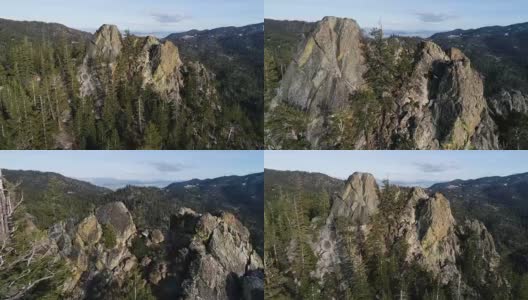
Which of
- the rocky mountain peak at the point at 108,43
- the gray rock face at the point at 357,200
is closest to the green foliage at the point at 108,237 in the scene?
the rocky mountain peak at the point at 108,43

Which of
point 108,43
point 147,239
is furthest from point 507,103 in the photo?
point 108,43

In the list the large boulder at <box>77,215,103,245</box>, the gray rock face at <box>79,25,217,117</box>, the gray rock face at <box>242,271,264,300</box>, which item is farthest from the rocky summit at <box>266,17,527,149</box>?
the large boulder at <box>77,215,103,245</box>

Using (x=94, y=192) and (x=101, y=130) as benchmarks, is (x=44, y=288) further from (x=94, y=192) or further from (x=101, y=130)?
(x=101, y=130)

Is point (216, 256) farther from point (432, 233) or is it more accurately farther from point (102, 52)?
point (102, 52)

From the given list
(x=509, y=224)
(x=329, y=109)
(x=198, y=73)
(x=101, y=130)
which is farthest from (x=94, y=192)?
(x=509, y=224)

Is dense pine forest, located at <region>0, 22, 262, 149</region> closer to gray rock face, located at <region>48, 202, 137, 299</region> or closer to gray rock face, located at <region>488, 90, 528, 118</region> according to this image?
gray rock face, located at <region>48, 202, 137, 299</region>

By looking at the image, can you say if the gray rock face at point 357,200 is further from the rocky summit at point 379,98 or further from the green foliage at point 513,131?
the green foliage at point 513,131

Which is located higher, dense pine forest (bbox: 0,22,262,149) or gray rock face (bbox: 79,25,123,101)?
gray rock face (bbox: 79,25,123,101)
